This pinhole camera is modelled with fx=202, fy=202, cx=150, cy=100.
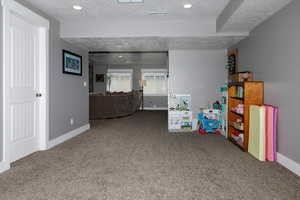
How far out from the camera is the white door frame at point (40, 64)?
2529mm

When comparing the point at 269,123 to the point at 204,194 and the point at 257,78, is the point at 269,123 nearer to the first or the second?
the point at 257,78

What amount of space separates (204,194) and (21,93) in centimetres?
279

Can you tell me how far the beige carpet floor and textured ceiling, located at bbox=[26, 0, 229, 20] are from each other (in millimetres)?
2346

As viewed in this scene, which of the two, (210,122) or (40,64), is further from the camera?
(210,122)

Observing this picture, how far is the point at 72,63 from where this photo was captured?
14.3ft

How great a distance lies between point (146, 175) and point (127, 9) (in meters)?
2.63

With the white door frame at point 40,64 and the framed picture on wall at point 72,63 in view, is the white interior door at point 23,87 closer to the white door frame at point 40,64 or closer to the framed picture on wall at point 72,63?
the white door frame at point 40,64

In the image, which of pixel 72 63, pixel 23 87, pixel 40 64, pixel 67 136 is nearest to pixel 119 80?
pixel 72 63

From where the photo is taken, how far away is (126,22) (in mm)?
3865

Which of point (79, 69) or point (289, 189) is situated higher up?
point (79, 69)

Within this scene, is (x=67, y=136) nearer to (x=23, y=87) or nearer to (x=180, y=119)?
(x=23, y=87)

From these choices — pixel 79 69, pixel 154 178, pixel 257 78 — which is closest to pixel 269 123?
pixel 257 78

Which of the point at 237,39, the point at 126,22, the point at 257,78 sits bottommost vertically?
the point at 257,78

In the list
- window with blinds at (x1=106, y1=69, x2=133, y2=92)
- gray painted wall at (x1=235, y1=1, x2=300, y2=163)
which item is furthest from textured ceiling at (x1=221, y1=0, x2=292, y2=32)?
window with blinds at (x1=106, y1=69, x2=133, y2=92)
